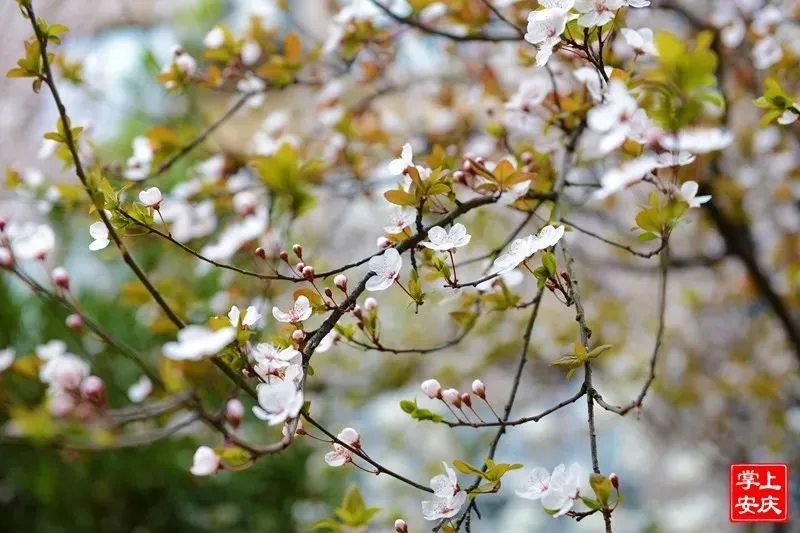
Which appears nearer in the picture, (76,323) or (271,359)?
(271,359)

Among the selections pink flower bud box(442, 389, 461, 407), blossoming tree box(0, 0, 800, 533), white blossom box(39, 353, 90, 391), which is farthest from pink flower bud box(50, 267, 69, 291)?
pink flower bud box(442, 389, 461, 407)

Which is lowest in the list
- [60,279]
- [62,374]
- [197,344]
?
[62,374]

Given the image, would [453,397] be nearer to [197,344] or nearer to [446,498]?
[446,498]

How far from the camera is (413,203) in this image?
1.76ft

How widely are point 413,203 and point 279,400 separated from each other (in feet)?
0.64

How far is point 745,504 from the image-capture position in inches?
30.0

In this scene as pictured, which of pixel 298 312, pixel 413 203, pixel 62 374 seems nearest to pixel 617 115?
pixel 413 203

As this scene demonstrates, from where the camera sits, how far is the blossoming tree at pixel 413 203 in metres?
0.49

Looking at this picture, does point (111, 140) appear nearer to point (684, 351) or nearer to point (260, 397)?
point (684, 351)

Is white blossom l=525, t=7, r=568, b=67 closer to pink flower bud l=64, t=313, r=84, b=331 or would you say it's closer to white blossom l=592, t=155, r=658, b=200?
white blossom l=592, t=155, r=658, b=200

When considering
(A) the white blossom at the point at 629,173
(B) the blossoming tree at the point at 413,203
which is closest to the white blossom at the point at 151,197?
(B) the blossoming tree at the point at 413,203

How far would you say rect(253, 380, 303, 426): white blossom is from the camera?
0.39 metres

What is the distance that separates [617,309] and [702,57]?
1.15m

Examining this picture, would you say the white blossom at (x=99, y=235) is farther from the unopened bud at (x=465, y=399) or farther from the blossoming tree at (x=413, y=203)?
the unopened bud at (x=465, y=399)
